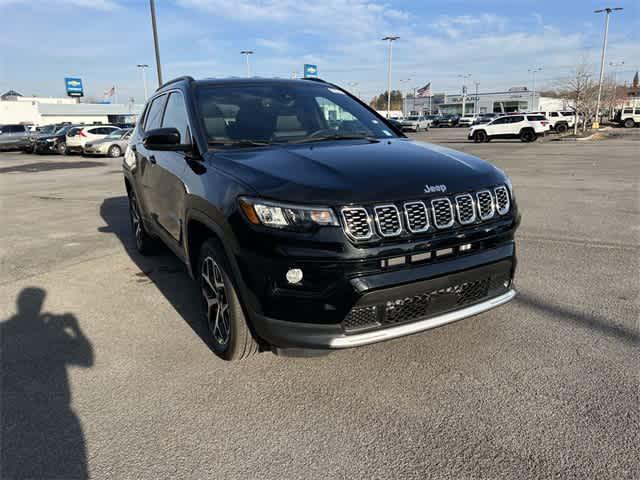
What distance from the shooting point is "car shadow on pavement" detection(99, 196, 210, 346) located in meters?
4.00

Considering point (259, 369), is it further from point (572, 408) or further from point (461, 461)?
point (572, 408)

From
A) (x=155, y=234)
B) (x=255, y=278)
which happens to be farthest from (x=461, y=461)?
(x=155, y=234)

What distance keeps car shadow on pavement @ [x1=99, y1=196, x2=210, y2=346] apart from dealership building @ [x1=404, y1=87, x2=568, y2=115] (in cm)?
8969

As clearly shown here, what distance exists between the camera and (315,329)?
2531mm

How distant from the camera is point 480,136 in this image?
31.5m

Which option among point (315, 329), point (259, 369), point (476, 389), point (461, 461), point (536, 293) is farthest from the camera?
point (536, 293)

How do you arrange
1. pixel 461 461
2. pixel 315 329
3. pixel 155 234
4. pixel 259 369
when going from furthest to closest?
pixel 155 234 → pixel 259 369 → pixel 315 329 → pixel 461 461

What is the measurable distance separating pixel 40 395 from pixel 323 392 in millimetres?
1683

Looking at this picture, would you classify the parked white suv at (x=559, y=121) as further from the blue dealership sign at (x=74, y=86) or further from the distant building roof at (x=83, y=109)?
the blue dealership sign at (x=74, y=86)

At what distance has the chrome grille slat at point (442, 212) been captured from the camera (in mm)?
2637

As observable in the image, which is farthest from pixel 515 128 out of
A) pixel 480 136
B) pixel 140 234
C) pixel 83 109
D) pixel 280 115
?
pixel 83 109

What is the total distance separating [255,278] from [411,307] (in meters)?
0.84

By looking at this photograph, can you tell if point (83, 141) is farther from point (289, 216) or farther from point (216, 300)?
point (289, 216)

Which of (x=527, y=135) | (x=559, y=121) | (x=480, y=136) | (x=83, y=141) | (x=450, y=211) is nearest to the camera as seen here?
(x=450, y=211)
